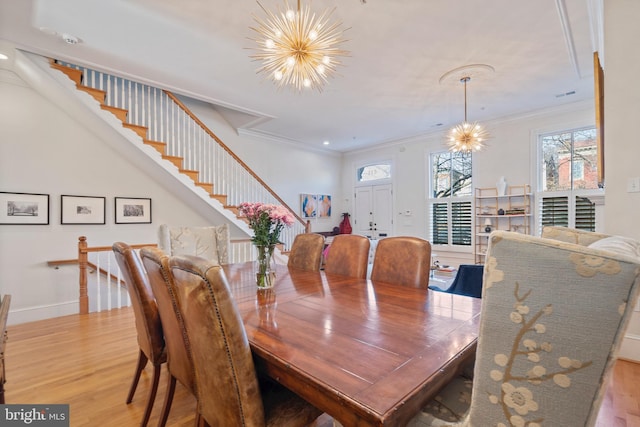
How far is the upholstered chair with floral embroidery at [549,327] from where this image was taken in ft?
1.87

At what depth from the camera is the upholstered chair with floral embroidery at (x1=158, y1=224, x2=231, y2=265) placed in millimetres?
3082

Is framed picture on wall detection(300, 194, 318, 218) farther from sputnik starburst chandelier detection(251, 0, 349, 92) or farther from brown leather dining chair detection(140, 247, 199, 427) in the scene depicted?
brown leather dining chair detection(140, 247, 199, 427)

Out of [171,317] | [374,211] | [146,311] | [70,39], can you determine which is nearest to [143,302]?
[146,311]

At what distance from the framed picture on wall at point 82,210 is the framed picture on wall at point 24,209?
0.18 m

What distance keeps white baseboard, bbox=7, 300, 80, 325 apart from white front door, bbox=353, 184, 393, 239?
5.77 m

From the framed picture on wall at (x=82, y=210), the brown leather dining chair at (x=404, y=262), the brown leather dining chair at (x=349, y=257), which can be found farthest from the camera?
the framed picture on wall at (x=82, y=210)

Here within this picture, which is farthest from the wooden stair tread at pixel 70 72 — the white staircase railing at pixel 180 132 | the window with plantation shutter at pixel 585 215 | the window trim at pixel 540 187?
the window with plantation shutter at pixel 585 215

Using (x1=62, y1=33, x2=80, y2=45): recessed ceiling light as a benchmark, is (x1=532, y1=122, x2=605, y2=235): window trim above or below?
below

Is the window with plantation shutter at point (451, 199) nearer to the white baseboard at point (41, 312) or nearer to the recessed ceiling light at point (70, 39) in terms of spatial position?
the recessed ceiling light at point (70, 39)

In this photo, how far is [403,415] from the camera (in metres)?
0.74

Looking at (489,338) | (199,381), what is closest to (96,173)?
(199,381)

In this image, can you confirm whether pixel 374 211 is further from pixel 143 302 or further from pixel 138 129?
pixel 143 302

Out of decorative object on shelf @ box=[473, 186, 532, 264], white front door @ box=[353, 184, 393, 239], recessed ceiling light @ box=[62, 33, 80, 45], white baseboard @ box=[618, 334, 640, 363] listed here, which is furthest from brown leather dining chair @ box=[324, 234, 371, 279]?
white front door @ box=[353, 184, 393, 239]

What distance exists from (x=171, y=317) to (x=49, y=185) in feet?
12.7
